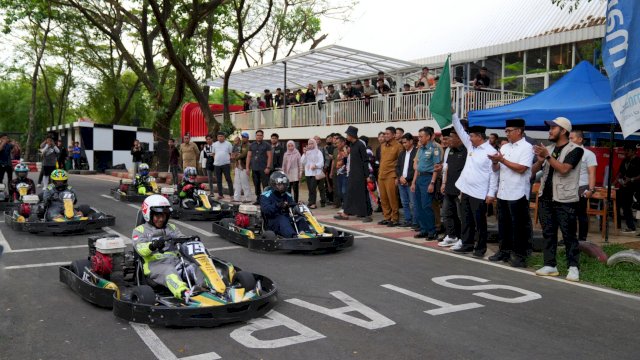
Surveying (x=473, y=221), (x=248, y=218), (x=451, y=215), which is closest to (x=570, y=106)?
(x=451, y=215)

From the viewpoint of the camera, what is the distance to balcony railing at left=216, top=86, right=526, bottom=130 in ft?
53.4

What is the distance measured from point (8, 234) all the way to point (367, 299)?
7.56 meters

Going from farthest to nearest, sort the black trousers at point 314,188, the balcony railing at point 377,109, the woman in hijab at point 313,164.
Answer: the balcony railing at point 377,109 < the black trousers at point 314,188 < the woman in hijab at point 313,164

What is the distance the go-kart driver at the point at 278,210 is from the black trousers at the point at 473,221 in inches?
98.8

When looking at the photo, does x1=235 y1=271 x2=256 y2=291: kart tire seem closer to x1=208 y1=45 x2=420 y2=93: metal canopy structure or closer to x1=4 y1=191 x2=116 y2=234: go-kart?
x1=4 y1=191 x2=116 y2=234: go-kart

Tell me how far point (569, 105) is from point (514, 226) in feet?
12.2

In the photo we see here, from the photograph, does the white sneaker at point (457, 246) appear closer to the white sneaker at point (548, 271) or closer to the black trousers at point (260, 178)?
the white sneaker at point (548, 271)

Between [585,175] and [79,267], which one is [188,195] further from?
[585,175]

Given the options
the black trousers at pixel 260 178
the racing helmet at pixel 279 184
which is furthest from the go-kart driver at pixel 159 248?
the black trousers at pixel 260 178

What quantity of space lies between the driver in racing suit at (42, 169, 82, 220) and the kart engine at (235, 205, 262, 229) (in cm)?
335

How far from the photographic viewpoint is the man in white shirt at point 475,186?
803cm

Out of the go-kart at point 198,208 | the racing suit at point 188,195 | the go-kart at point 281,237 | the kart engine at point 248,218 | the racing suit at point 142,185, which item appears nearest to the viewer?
the go-kart at point 281,237

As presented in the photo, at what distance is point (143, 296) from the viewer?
4.98 metres

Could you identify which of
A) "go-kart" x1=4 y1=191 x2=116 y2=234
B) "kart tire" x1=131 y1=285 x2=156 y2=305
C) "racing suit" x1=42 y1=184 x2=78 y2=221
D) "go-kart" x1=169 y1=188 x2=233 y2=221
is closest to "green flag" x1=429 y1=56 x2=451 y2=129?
"kart tire" x1=131 y1=285 x2=156 y2=305
